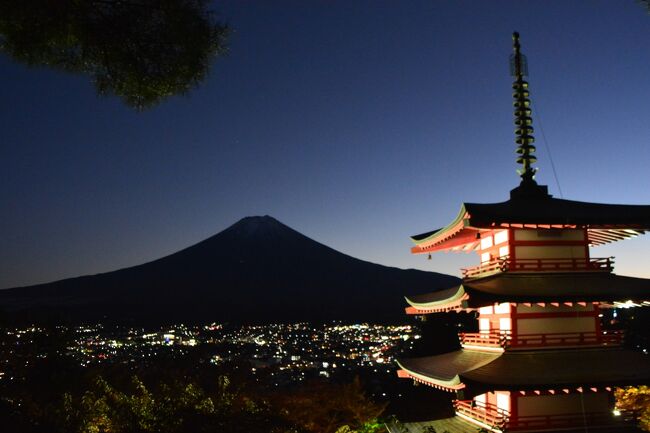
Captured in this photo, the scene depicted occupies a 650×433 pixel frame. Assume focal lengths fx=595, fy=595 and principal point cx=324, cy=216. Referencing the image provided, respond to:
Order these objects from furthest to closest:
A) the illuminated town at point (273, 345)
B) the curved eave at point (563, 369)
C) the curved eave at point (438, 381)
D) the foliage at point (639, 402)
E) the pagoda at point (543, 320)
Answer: the illuminated town at point (273, 345) < the foliage at point (639, 402) < the pagoda at point (543, 320) < the curved eave at point (438, 381) < the curved eave at point (563, 369)

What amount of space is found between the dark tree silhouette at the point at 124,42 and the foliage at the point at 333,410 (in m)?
13.0

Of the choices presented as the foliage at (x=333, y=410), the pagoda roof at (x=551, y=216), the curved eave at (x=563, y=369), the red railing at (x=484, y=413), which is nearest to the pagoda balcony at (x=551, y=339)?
the curved eave at (x=563, y=369)

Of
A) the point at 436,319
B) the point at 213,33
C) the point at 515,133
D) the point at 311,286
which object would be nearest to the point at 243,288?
the point at 311,286

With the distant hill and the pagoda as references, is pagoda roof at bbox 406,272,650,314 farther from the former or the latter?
the distant hill

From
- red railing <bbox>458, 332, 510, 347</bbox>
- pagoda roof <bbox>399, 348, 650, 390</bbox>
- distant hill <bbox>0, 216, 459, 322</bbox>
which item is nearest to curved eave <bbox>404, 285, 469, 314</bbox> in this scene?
red railing <bbox>458, 332, 510, 347</bbox>

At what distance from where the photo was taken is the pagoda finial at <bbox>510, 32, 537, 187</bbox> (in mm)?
15891

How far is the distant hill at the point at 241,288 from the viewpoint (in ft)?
269

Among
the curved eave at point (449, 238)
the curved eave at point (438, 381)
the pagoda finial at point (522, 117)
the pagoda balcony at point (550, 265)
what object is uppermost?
the pagoda finial at point (522, 117)

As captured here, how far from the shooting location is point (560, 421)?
1320cm

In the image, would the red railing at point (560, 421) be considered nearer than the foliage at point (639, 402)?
Yes

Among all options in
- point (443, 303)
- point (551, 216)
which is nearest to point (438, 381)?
point (443, 303)

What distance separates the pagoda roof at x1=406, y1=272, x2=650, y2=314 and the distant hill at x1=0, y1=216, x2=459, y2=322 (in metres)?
68.2

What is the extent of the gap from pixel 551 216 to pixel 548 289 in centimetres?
170

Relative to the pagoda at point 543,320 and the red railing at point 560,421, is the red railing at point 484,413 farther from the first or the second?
the red railing at point 560,421
